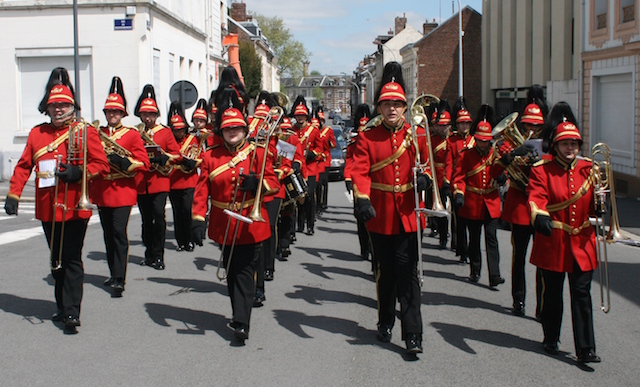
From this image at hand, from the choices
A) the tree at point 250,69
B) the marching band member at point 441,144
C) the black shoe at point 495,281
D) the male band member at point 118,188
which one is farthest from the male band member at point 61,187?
the tree at point 250,69

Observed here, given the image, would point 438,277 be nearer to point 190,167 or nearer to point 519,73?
point 190,167

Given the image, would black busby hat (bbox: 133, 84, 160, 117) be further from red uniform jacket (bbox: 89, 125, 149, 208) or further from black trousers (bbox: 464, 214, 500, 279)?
black trousers (bbox: 464, 214, 500, 279)

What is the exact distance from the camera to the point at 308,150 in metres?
13.3

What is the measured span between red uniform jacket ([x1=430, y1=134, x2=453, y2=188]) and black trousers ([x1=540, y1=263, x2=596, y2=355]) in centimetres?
413

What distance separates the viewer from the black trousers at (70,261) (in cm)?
717

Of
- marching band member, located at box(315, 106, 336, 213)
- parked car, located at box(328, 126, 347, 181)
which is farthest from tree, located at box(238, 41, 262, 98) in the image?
marching band member, located at box(315, 106, 336, 213)

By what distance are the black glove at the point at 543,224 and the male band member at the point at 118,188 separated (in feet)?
14.5

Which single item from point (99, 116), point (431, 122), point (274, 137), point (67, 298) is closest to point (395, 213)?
point (274, 137)

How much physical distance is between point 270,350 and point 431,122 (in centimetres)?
664

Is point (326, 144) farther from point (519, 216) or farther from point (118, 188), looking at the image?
point (519, 216)

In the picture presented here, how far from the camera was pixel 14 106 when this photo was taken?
25.3 m

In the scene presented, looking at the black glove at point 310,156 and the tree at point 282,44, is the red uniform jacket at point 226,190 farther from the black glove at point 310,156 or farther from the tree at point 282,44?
the tree at point 282,44

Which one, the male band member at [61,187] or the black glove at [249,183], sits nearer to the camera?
the black glove at [249,183]

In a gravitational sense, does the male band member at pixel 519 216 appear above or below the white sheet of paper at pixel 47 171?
below
